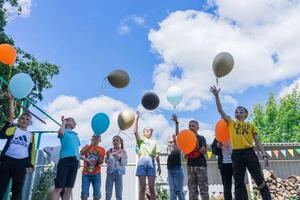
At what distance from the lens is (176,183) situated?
4.86m

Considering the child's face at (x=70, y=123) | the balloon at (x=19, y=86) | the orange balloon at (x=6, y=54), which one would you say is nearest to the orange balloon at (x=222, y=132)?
the child's face at (x=70, y=123)

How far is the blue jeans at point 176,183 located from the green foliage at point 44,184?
2521mm

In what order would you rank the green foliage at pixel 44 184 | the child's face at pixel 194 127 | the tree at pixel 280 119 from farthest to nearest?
1. the tree at pixel 280 119
2. the green foliage at pixel 44 184
3. the child's face at pixel 194 127

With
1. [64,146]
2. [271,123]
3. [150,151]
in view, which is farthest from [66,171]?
[271,123]

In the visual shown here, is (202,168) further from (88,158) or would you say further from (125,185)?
(125,185)

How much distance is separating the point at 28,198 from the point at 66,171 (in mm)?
1942

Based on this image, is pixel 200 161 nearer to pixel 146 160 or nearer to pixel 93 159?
pixel 146 160

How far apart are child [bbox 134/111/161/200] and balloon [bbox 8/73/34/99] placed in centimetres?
179

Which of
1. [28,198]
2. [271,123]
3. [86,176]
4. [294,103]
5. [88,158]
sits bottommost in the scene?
[28,198]

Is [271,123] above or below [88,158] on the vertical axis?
above

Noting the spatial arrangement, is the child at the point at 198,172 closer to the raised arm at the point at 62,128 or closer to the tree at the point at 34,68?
the raised arm at the point at 62,128

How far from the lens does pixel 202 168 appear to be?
4.45 meters

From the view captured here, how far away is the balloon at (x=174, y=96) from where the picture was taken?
512cm

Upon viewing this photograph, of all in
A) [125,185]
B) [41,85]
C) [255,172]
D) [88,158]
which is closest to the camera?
[255,172]
